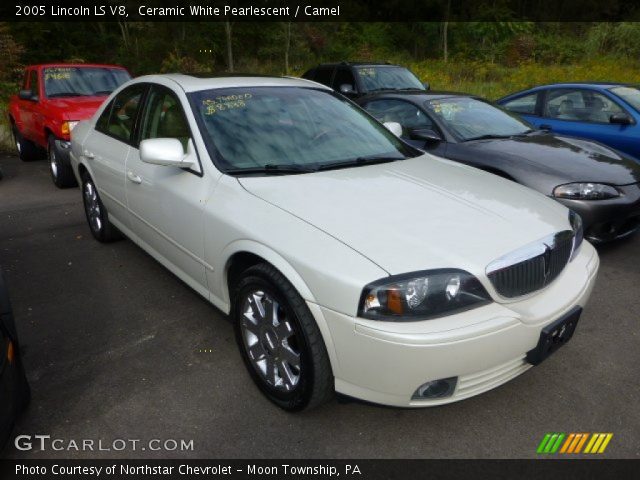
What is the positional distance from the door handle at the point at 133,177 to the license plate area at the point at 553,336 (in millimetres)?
2577

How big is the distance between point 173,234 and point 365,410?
5.05 ft

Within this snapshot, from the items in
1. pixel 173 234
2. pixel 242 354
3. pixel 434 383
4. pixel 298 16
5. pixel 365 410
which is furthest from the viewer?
pixel 298 16

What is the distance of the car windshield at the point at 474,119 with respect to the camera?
4.97 metres

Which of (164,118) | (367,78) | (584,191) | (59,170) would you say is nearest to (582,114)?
(584,191)

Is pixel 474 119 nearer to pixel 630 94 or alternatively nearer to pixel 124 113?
pixel 630 94

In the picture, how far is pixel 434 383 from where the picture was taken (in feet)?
6.60

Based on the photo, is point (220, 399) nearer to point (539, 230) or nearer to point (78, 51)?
point (539, 230)

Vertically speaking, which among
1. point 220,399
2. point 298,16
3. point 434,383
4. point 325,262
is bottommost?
point 220,399

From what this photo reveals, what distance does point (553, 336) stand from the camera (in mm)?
2211

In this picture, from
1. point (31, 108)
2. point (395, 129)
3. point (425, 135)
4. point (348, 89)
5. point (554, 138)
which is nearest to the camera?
point (395, 129)

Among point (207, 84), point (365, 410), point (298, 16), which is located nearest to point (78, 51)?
point (298, 16)

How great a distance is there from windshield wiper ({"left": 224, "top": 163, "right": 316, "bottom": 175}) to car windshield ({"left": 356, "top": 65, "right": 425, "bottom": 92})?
6464 millimetres

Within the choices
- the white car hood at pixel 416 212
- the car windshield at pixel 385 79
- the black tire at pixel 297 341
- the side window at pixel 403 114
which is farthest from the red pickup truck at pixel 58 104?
the black tire at pixel 297 341
